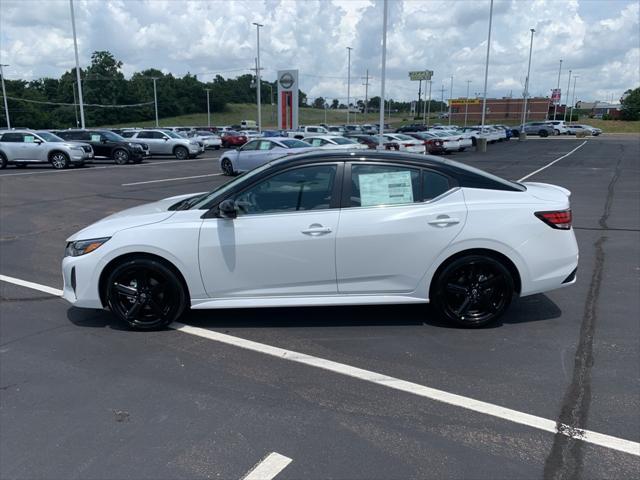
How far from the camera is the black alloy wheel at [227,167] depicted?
2124 centimetres

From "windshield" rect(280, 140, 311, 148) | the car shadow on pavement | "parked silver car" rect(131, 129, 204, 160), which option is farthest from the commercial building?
the car shadow on pavement

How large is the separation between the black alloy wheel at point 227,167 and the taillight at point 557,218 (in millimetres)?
17627

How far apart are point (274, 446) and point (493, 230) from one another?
2701 mm

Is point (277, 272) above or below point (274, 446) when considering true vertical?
above

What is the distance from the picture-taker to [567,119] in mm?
113688

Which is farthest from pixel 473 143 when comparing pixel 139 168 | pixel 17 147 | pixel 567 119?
pixel 567 119

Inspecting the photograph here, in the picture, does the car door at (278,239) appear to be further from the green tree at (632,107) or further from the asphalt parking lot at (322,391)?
the green tree at (632,107)

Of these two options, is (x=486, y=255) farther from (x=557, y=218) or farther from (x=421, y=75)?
(x=421, y=75)

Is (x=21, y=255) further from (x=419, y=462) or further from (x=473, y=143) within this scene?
(x=473, y=143)

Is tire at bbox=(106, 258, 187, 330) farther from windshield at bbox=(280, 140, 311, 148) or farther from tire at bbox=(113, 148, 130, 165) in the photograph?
tire at bbox=(113, 148, 130, 165)

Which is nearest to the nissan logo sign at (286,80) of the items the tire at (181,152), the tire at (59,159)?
the tire at (181,152)

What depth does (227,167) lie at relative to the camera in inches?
843

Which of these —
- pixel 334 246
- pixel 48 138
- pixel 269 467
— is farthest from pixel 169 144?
pixel 269 467

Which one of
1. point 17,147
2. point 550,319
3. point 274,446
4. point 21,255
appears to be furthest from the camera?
point 17,147
